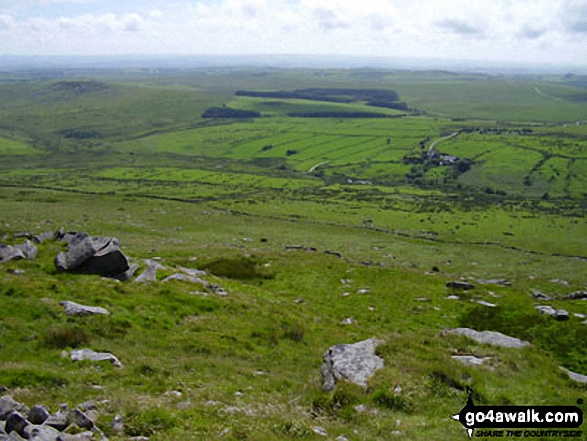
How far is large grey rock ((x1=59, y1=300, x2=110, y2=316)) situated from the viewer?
70.4ft

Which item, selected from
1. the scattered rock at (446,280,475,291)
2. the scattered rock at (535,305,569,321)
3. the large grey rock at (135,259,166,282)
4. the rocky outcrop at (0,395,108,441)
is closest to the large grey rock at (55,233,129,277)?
the large grey rock at (135,259,166,282)

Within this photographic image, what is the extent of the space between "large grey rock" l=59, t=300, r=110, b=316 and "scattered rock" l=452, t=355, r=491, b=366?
15.4 m

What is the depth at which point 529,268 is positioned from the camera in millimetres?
61031

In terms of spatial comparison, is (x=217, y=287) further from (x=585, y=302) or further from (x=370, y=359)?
(x=585, y=302)

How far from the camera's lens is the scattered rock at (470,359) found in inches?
741

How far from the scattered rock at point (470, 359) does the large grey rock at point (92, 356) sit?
12966 millimetres

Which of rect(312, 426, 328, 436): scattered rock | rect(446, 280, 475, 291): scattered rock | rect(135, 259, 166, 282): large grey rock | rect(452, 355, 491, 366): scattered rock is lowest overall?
rect(446, 280, 475, 291): scattered rock

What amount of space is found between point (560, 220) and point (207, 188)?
92188mm

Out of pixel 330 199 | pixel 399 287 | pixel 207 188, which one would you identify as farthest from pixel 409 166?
pixel 399 287

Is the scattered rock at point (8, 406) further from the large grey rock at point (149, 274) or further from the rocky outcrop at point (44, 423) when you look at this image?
the large grey rock at point (149, 274)

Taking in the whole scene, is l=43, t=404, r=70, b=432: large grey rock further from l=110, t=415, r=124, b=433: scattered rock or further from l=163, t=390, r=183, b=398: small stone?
l=163, t=390, r=183, b=398: small stone

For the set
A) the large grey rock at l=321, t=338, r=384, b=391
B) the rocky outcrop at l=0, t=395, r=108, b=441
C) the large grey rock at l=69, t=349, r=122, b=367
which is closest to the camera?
the rocky outcrop at l=0, t=395, r=108, b=441

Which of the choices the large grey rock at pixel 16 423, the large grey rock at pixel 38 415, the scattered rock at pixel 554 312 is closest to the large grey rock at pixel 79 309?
the large grey rock at pixel 38 415

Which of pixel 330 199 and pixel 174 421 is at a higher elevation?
pixel 174 421
